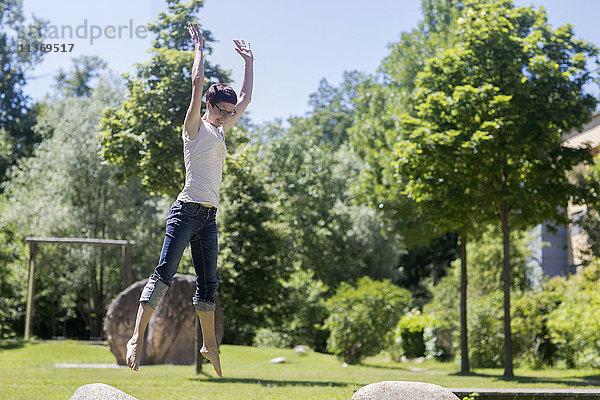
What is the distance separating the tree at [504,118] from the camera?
49.5 ft

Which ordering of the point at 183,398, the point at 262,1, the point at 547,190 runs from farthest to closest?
1. the point at 547,190
2. the point at 262,1
3. the point at 183,398

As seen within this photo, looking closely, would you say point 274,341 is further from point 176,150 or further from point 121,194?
point 176,150

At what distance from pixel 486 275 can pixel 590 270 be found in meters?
6.82

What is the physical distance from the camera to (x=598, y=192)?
15.8 m

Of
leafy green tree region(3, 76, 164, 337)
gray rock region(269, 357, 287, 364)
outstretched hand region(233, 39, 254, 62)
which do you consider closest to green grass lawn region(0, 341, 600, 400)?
gray rock region(269, 357, 287, 364)

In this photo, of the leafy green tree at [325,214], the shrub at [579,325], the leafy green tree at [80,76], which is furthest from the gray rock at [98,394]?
the leafy green tree at [80,76]

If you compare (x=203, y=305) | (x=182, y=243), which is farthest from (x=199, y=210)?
(x=203, y=305)

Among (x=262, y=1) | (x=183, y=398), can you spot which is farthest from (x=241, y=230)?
(x=183, y=398)

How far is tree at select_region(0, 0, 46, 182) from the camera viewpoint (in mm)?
38281

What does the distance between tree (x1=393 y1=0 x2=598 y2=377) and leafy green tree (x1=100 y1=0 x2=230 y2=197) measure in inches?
221

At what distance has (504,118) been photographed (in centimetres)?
1488

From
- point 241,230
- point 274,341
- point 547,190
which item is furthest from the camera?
point 274,341

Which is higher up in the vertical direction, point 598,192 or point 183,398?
point 598,192

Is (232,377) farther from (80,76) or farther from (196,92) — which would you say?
(80,76)
